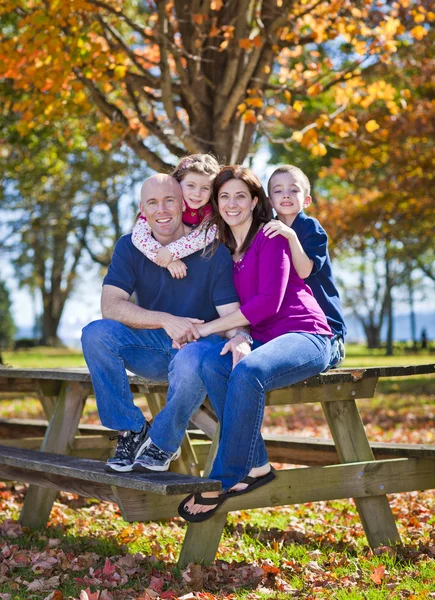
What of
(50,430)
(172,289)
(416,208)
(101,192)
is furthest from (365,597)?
(101,192)

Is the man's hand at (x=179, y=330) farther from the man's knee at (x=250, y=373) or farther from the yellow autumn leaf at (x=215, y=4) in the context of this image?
the yellow autumn leaf at (x=215, y=4)

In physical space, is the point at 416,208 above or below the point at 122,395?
above

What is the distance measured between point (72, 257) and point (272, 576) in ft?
132

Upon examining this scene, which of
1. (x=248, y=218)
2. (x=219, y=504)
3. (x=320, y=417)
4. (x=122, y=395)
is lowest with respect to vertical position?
(x=320, y=417)

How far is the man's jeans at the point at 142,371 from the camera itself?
405 cm

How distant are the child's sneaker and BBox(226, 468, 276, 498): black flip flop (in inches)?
14.1

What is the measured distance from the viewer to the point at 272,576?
4.18m

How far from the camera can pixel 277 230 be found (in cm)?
429

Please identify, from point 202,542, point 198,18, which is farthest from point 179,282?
point 198,18

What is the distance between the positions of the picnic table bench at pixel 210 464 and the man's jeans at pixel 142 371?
15cm

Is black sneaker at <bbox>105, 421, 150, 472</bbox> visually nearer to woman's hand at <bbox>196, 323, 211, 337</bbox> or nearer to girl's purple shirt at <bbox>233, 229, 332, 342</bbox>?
woman's hand at <bbox>196, 323, 211, 337</bbox>

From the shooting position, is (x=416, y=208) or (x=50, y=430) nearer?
(x=50, y=430)

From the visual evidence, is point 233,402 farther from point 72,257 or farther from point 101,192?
point 72,257

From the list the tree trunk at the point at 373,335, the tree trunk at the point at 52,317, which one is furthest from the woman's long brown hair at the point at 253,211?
the tree trunk at the point at 373,335
